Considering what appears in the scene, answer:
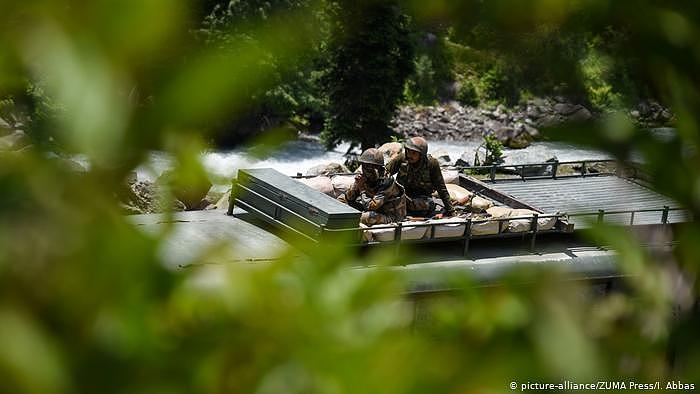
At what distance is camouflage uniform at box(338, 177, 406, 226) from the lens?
12297mm

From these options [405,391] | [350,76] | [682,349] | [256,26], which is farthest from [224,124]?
[350,76]

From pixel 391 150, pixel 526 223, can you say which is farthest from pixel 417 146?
pixel 391 150

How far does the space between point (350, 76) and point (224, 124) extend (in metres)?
32.1

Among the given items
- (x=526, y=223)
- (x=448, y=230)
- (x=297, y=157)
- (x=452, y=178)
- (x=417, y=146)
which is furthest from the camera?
(x=297, y=157)

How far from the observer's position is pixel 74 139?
2.91 feet

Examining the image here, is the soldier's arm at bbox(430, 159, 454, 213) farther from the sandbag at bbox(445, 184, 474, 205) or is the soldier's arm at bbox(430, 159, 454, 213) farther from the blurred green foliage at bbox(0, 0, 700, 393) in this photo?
the blurred green foliage at bbox(0, 0, 700, 393)

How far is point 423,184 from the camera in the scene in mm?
13172

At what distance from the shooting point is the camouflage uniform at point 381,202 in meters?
12.3

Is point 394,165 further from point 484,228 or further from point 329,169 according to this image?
point 329,169

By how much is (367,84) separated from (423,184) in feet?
66.2

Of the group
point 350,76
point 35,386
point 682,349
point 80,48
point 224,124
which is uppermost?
point 80,48

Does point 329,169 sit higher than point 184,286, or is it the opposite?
point 184,286

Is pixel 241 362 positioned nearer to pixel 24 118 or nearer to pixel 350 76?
pixel 24 118

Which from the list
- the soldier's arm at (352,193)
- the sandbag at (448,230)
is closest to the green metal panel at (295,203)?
the soldier's arm at (352,193)
